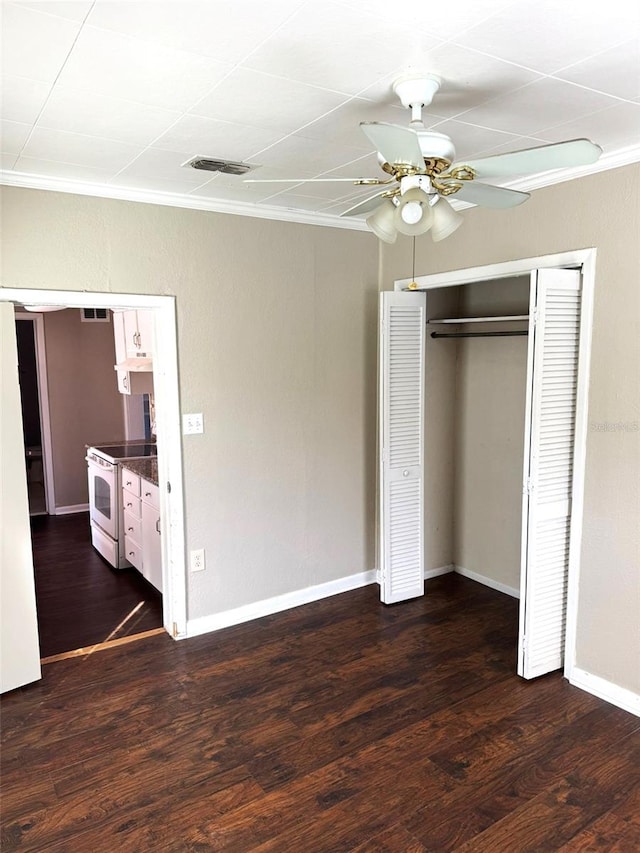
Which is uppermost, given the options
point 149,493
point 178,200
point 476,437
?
point 178,200

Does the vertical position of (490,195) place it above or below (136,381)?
above

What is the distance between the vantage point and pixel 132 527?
15.1 feet

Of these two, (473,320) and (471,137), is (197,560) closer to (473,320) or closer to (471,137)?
(473,320)

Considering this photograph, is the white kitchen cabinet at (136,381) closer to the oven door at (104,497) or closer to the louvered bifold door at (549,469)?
the oven door at (104,497)

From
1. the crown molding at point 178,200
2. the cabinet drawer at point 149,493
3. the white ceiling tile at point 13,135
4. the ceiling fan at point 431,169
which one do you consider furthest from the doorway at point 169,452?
the ceiling fan at point 431,169

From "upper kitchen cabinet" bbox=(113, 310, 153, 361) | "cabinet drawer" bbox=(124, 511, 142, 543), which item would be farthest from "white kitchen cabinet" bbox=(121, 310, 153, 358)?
"cabinet drawer" bbox=(124, 511, 142, 543)

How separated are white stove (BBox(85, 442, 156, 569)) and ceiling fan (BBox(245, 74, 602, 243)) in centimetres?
343

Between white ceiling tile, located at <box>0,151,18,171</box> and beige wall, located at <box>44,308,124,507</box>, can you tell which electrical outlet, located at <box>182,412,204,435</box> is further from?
beige wall, located at <box>44,308,124,507</box>

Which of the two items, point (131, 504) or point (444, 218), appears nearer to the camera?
point (444, 218)

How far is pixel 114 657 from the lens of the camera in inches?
135

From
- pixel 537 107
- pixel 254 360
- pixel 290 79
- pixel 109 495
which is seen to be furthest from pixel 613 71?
pixel 109 495

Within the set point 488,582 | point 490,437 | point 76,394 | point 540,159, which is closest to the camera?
point 540,159

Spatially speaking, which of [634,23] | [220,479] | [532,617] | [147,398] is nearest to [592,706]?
[532,617]

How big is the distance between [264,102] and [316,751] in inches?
104
